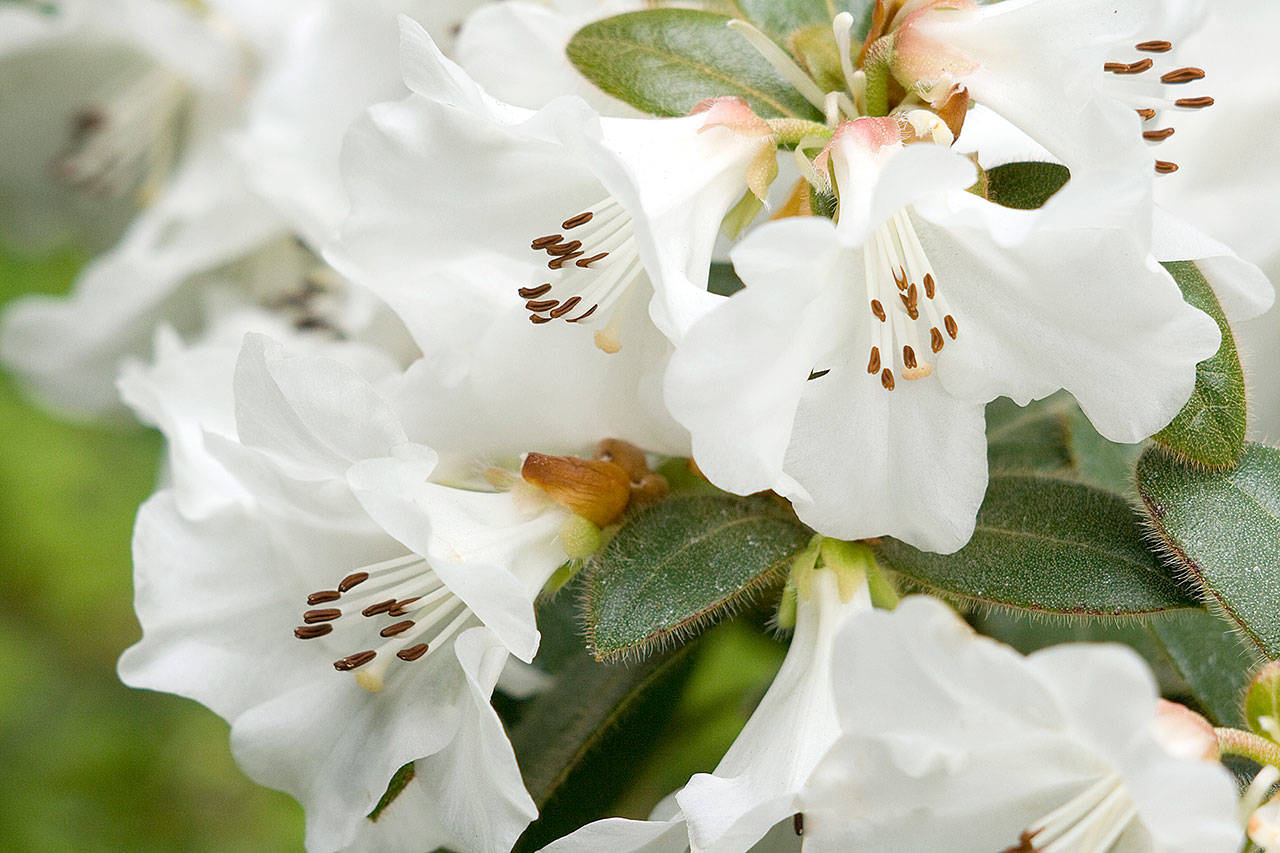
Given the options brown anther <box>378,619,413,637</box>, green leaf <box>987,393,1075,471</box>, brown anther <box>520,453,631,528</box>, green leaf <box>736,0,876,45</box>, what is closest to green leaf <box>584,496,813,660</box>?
brown anther <box>520,453,631,528</box>

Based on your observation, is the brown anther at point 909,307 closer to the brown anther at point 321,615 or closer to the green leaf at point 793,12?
the green leaf at point 793,12

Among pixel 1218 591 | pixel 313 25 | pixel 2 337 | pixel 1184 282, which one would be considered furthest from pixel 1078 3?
pixel 2 337

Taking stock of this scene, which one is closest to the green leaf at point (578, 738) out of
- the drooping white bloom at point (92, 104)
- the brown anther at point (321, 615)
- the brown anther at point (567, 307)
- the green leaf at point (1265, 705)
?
the brown anther at point (321, 615)

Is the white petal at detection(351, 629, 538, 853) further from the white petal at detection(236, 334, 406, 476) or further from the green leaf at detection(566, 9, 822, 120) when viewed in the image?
the green leaf at detection(566, 9, 822, 120)

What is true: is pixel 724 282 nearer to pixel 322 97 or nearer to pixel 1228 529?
pixel 1228 529

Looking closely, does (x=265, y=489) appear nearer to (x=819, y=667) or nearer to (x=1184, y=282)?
(x=819, y=667)

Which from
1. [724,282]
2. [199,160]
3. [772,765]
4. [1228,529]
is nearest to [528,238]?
[724,282]
